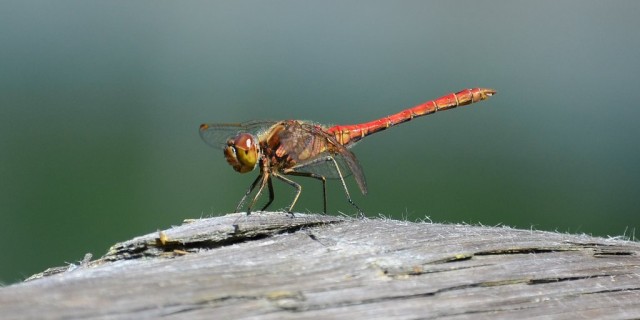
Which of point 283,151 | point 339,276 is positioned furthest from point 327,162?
point 339,276

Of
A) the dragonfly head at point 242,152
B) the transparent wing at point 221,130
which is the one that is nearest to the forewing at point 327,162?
the transparent wing at point 221,130

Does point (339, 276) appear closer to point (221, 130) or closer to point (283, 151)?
point (283, 151)

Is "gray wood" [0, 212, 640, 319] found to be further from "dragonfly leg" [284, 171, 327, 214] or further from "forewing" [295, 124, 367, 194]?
"forewing" [295, 124, 367, 194]

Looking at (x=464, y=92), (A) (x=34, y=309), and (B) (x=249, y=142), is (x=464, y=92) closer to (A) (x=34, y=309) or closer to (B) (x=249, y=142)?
(B) (x=249, y=142)

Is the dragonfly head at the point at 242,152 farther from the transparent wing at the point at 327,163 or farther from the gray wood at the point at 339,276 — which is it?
the gray wood at the point at 339,276

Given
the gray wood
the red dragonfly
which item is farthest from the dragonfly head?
the gray wood

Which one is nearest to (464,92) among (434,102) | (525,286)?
(434,102)
